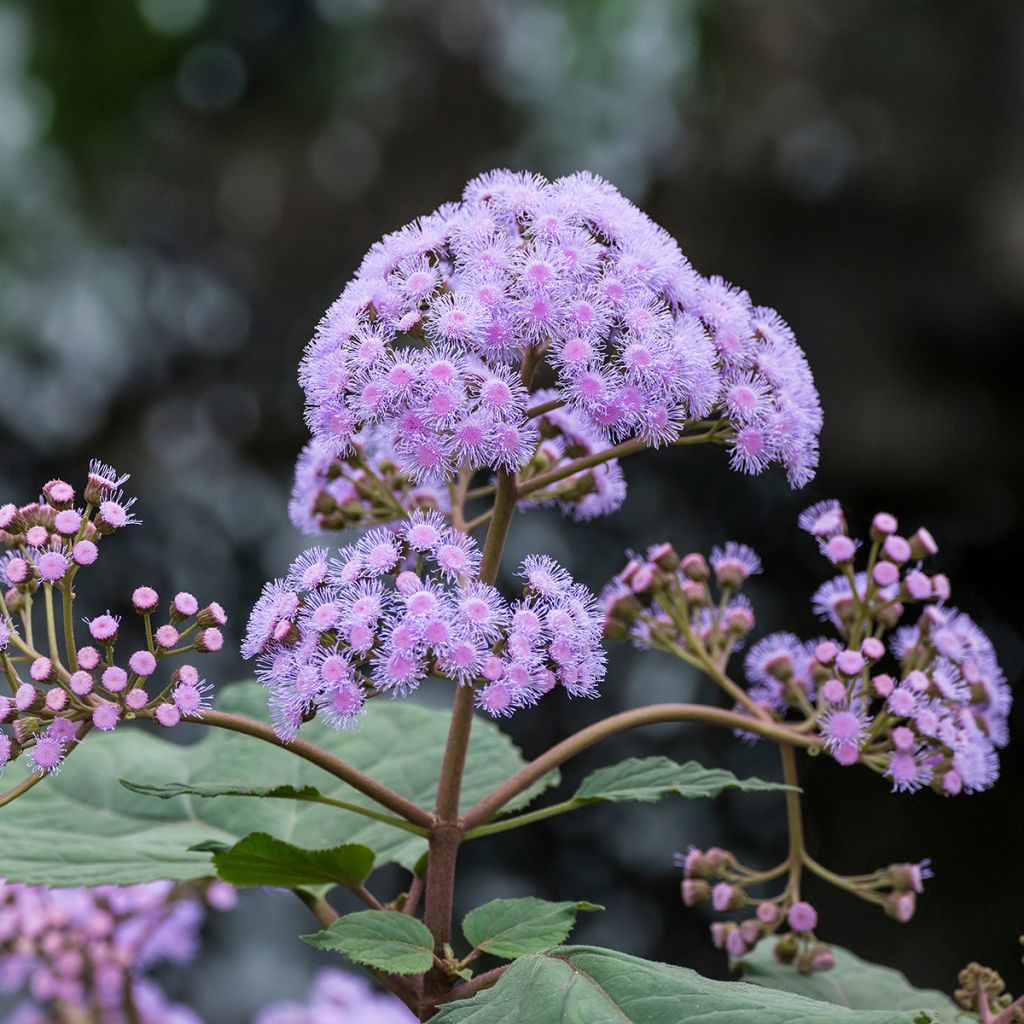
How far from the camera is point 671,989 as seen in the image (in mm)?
723

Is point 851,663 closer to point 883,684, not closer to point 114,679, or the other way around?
point 883,684

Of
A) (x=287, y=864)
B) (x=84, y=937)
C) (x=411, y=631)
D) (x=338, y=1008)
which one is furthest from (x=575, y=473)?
(x=338, y=1008)

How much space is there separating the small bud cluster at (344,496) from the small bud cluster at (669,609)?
196mm

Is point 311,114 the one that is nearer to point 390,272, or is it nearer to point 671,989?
point 390,272

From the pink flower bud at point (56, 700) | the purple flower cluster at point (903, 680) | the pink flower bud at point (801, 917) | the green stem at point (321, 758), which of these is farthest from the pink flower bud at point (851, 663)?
the pink flower bud at point (56, 700)

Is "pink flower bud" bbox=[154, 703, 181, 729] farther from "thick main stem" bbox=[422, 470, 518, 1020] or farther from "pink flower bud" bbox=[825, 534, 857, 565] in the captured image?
"pink flower bud" bbox=[825, 534, 857, 565]

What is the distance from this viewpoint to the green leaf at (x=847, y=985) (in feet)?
3.57

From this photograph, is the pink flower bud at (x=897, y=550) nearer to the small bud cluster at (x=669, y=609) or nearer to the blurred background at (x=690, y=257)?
the small bud cluster at (x=669, y=609)

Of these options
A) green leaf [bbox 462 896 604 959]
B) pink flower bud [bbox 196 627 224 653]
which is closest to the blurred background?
green leaf [bbox 462 896 604 959]

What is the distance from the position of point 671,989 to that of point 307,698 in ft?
0.94

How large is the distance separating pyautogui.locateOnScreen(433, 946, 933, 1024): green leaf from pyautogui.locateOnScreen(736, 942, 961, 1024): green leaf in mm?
355

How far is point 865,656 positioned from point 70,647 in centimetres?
Answer: 63

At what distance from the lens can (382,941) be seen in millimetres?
797

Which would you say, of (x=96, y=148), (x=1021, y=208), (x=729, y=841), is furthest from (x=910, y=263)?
(x=96, y=148)
